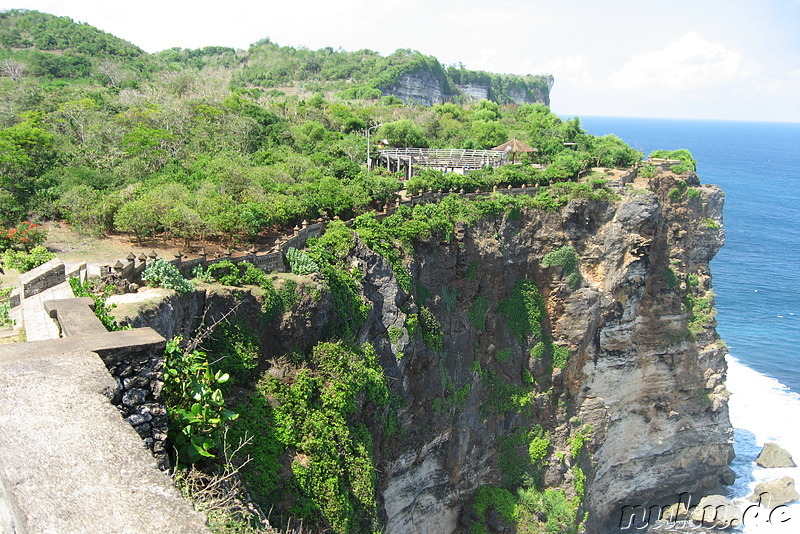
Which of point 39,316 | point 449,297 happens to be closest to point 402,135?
point 449,297

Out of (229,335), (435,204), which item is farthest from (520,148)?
(229,335)

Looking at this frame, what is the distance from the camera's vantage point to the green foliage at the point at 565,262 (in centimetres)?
3494

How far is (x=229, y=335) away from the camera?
1962cm

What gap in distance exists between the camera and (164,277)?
59.3 ft

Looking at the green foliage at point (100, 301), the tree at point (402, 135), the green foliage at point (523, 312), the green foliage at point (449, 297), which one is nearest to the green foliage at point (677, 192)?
the green foliage at point (523, 312)

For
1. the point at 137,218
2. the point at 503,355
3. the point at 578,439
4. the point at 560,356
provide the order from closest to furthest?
the point at 137,218 < the point at 503,355 < the point at 560,356 < the point at 578,439

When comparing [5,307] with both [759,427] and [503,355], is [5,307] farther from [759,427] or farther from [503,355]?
[759,427]

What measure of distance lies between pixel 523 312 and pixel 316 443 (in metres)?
17.7

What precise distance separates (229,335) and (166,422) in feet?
35.2

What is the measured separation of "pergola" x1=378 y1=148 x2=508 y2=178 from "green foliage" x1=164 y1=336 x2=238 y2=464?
33.5 m

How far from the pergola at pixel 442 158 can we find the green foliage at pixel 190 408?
3350cm

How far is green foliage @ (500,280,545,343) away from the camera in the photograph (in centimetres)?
3434

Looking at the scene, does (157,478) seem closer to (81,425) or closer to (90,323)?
(81,425)

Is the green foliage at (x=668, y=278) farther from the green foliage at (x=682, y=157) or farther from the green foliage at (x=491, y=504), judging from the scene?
the green foliage at (x=491, y=504)
